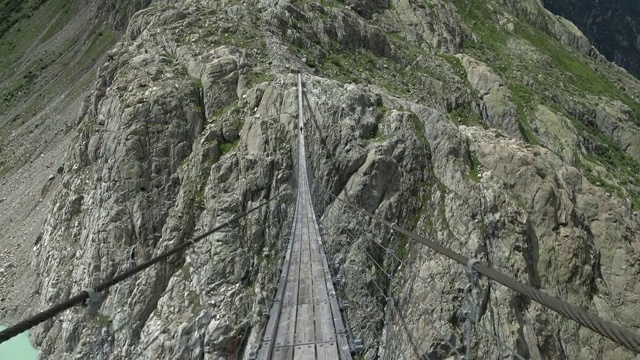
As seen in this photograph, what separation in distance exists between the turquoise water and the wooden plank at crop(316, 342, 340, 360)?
813 inches

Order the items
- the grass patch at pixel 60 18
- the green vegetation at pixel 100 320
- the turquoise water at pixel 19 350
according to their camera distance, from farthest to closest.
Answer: the grass patch at pixel 60 18, the turquoise water at pixel 19 350, the green vegetation at pixel 100 320

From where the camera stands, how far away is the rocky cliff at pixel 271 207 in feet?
66.9

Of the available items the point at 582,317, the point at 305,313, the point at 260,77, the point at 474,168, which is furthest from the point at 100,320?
the point at 582,317

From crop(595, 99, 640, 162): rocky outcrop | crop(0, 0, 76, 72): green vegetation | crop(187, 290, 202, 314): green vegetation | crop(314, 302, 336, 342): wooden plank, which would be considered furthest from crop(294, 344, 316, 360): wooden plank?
crop(0, 0, 76, 72): green vegetation

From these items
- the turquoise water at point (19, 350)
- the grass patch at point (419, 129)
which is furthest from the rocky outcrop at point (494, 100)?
the turquoise water at point (19, 350)

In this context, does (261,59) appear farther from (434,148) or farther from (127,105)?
(434,148)

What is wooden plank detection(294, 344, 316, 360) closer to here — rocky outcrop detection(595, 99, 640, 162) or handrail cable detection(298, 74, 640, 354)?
handrail cable detection(298, 74, 640, 354)

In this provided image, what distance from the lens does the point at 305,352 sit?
9094 mm

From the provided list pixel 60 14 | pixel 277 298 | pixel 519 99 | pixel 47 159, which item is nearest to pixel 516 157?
pixel 277 298

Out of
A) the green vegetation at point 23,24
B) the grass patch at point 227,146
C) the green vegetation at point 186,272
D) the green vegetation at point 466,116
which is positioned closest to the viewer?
the green vegetation at point 186,272

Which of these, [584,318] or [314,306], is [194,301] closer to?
[314,306]

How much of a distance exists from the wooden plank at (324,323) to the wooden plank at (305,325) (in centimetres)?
10

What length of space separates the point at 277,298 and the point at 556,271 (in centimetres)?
1845

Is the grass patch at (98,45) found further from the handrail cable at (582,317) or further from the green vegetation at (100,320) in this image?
the handrail cable at (582,317)
